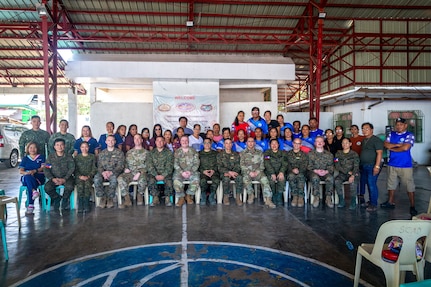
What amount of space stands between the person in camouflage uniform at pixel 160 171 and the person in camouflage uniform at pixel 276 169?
1704mm

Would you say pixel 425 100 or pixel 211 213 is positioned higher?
pixel 425 100

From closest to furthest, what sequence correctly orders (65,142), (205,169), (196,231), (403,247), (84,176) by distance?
(403,247) < (196,231) < (84,176) < (205,169) < (65,142)

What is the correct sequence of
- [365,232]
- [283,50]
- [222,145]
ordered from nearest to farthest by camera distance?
[365,232], [222,145], [283,50]

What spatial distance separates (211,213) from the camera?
14.6ft

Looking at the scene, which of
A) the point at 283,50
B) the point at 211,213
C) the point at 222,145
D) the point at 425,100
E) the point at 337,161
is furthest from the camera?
the point at 283,50

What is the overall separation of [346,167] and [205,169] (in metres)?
2.39

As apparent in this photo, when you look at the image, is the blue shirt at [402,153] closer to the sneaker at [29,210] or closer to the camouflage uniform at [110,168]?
the camouflage uniform at [110,168]

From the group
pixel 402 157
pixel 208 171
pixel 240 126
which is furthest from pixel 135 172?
pixel 402 157

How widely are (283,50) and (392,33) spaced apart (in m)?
4.23

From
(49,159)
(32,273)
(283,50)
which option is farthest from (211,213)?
(283,50)

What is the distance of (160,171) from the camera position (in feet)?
16.3

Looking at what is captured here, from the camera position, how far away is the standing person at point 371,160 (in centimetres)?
464

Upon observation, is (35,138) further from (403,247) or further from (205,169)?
(403,247)

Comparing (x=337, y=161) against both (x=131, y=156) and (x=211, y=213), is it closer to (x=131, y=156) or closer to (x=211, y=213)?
(x=211, y=213)
